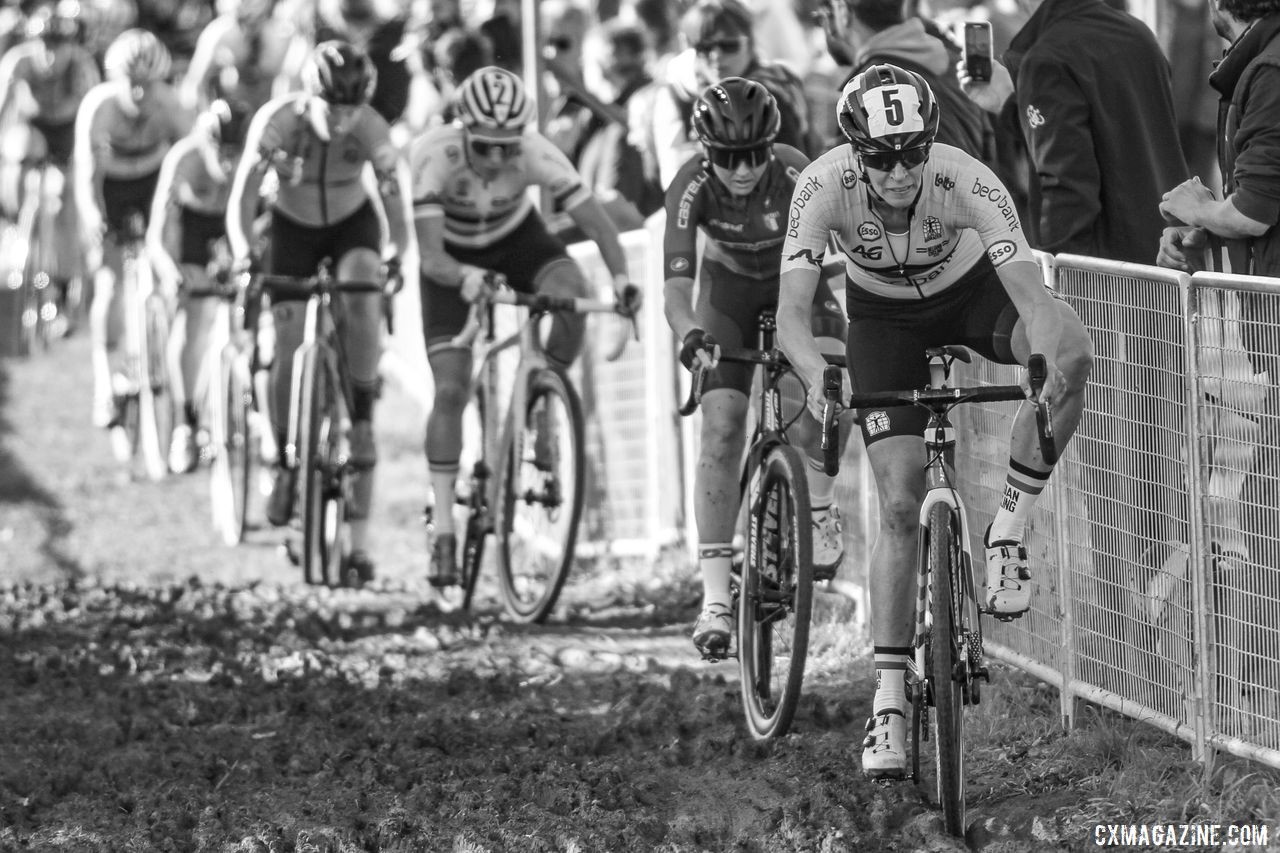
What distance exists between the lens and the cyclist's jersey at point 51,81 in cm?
1917

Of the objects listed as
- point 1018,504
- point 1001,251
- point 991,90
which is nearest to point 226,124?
point 991,90

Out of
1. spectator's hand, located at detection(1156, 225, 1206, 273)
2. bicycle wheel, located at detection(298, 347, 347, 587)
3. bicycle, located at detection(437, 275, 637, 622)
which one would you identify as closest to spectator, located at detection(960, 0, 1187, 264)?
spectator's hand, located at detection(1156, 225, 1206, 273)

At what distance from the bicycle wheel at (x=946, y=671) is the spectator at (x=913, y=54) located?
97.1 inches

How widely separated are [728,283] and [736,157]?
0.59 m

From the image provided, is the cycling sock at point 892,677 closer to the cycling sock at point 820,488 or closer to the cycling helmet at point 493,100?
the cycling sock at point 820,488

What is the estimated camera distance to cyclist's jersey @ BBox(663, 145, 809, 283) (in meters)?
7.68

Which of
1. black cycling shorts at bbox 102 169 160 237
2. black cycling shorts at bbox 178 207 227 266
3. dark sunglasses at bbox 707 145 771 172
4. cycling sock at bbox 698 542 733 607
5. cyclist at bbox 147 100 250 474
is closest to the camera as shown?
dark sunglasses at bbox 707 145 771 172

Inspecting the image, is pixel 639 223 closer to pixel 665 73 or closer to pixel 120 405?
pixel 665 73

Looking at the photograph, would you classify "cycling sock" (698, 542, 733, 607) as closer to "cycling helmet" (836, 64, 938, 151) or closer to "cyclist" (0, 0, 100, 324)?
"cycling helmet" (836, 64, 938, 151)

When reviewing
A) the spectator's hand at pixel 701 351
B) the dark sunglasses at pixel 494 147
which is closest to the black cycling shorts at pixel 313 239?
the dark sunglasses at pixel 494 147

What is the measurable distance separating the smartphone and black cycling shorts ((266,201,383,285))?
4.11 metres

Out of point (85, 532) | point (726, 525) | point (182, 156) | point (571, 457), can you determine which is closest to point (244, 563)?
point (85, 532)

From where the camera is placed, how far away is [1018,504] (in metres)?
6.10

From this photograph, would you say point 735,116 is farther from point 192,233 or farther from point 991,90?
point 192,233
